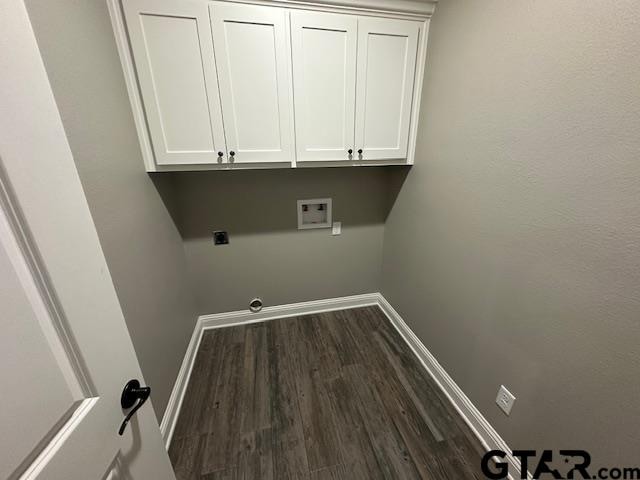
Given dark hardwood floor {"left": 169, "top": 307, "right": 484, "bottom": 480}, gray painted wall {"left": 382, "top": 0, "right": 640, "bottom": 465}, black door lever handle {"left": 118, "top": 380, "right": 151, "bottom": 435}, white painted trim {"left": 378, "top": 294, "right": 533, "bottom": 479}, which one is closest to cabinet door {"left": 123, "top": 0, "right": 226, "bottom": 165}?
black door lever handle {"left": 118, "top": 380, "right": 151, "bottom": 435}

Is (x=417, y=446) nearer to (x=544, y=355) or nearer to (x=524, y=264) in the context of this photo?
(x=544, y=355)

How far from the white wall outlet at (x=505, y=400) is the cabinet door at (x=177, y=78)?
1.91 metres

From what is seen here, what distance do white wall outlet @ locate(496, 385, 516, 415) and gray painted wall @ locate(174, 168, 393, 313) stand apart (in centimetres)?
132

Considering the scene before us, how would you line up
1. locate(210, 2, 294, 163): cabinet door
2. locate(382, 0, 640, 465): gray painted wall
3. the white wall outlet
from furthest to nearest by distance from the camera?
locate(210, 2, 294, 163): cabinet door, the white wall outlet, locate(382, 0, 640, 465): gray painted wall

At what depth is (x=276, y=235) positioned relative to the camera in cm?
208

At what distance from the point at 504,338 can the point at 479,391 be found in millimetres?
395

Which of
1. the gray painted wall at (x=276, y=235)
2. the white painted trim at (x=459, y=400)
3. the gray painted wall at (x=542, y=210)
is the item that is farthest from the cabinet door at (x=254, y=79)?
the white painted trim at (x=459, y=400)

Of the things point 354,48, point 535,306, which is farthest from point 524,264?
point 354,48

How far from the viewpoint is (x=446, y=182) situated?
4.85ft

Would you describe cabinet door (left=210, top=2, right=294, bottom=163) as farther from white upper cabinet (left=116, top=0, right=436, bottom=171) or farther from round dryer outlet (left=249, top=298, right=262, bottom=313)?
round dryer outlet (left=249, top=298, right=262, bottom=313)

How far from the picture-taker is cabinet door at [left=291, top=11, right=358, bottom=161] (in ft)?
4.54

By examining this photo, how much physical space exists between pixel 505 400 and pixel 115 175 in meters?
2.02

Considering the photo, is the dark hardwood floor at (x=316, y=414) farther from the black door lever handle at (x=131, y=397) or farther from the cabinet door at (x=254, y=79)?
the cabinet door at (x=254, y=79)

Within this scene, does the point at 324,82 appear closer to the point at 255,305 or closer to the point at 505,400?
the point at 255,305
